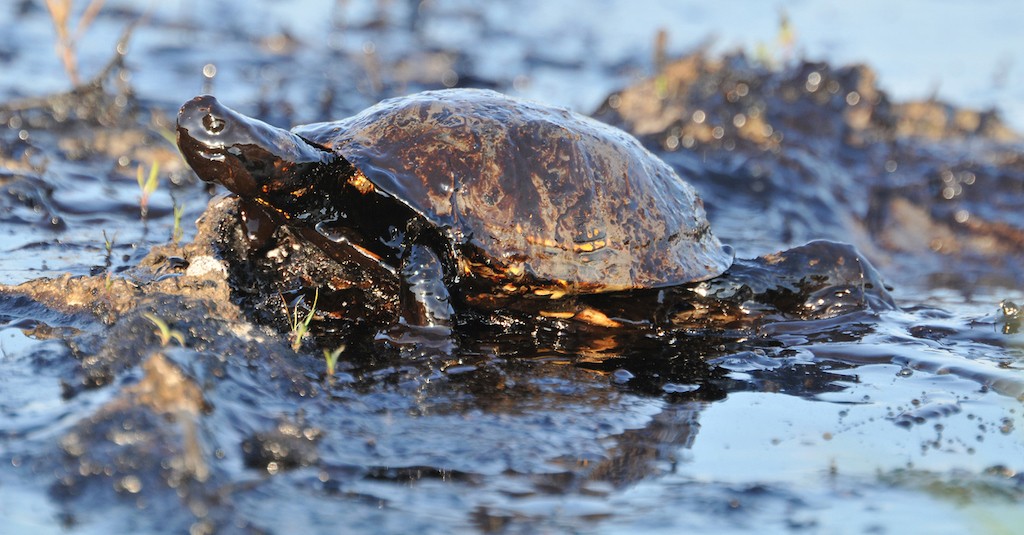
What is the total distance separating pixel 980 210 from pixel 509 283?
18.4ft

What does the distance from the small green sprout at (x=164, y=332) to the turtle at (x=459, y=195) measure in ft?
2.26

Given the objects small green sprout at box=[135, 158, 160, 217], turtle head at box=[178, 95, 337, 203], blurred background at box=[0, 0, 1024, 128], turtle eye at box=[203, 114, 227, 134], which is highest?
blurred background at box=[0, 0, 1024, 128]

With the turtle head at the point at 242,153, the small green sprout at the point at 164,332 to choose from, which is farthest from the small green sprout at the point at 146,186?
the small green sprout at the point at 164,332

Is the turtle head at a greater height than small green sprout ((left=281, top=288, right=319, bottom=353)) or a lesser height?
greater

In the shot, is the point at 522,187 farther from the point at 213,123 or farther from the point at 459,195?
the point at 213,123

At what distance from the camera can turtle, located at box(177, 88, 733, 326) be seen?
375 centimetres

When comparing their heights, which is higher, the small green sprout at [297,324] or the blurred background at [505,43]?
the blurred background at [505,43]

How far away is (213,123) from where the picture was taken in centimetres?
361

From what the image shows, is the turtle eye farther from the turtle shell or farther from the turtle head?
the turtle shell

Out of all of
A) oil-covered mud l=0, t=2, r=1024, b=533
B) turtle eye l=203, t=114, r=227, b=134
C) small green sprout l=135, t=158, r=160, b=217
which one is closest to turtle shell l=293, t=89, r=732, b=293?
oil-covered mud l=0, t=2, r=1024, b=533

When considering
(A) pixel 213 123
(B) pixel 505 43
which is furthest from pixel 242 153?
(B) pixel 505 43

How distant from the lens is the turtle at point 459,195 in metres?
3.75

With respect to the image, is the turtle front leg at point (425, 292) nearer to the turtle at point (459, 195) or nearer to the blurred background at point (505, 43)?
the turtle at point (459, 195)

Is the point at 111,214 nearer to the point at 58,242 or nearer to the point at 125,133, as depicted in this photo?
the point at 58,242
